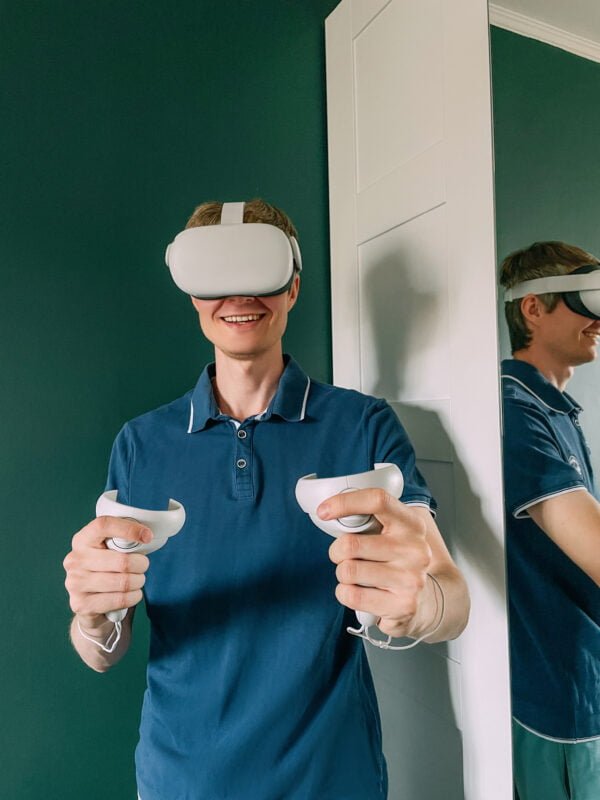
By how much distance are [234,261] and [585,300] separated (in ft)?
1.75

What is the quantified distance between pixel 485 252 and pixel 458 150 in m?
0.21

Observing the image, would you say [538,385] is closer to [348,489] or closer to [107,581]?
[348,489]

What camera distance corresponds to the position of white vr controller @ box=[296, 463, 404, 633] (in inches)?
30.7

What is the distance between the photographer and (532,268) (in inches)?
40.0

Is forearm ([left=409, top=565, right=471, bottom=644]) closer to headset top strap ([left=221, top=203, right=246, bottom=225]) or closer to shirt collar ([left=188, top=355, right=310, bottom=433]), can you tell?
shirt collar ([left=188, top=355, right=310, bottom=433])

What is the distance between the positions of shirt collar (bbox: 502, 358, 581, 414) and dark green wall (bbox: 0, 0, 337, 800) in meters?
0.78

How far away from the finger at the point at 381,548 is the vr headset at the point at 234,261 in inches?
17.5

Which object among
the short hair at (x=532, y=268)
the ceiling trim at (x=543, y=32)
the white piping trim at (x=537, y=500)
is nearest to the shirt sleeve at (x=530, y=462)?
the white piping trim at (x=537, y=500)

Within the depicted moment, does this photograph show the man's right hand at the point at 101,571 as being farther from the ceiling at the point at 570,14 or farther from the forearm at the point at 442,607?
the ceiling at the point at 570,14

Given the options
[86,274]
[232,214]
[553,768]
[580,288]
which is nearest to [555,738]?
[553,768]

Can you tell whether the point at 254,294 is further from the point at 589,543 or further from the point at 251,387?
the point at 589,543

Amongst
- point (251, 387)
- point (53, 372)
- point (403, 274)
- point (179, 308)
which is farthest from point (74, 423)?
point (403, 274)

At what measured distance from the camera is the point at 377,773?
3.58 ft

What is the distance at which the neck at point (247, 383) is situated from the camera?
1.21 metres
